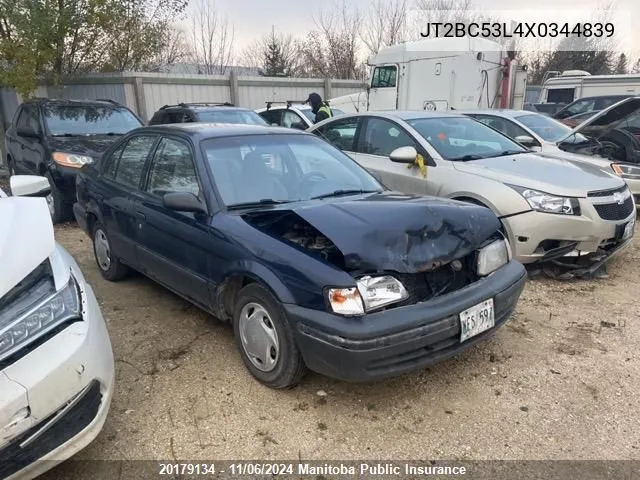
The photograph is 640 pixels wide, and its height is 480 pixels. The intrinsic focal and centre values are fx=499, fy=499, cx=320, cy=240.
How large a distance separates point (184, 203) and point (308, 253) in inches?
39.5

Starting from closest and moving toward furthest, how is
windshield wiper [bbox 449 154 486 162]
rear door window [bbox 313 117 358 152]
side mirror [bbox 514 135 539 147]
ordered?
windshield wiper [bbox 449 154 486 162], rear door window [bbox 313 117 358 152], side mirror [bbox 514 135 539 147]

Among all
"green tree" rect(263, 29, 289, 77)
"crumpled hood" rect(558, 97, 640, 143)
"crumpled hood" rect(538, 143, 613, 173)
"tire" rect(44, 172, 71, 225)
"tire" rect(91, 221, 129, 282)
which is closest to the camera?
"tire" rect(91, 221, 129, 282)

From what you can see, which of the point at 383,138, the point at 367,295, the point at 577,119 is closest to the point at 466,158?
the point at 383,138

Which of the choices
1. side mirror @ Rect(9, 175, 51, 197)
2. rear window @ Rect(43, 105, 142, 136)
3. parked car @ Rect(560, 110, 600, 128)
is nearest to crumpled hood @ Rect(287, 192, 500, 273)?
side mirror @ Rect(9, 175, 51, 197)

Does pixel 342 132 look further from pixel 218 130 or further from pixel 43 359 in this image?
pixel 43 359

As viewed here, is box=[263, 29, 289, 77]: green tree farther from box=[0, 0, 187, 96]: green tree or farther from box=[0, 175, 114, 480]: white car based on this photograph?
box=[0, 175, 114, 480]: white car

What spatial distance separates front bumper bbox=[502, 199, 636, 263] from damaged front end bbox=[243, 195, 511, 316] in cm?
130

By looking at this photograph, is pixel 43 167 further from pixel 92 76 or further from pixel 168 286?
pixel 92 76

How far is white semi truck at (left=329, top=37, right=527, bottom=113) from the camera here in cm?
1225

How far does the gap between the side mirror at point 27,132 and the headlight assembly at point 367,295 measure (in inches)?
250

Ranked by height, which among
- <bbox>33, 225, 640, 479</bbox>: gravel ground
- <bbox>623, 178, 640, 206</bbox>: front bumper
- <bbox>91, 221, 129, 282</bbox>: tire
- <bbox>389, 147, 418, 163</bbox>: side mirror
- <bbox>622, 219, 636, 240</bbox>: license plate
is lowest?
<bbox>33, 225, 640, 479</bbox>: gravel ground

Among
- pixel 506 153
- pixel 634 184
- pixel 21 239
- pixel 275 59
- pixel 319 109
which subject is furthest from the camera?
pixel 275 59

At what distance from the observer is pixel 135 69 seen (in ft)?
42.9

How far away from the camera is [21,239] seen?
7.28ft
